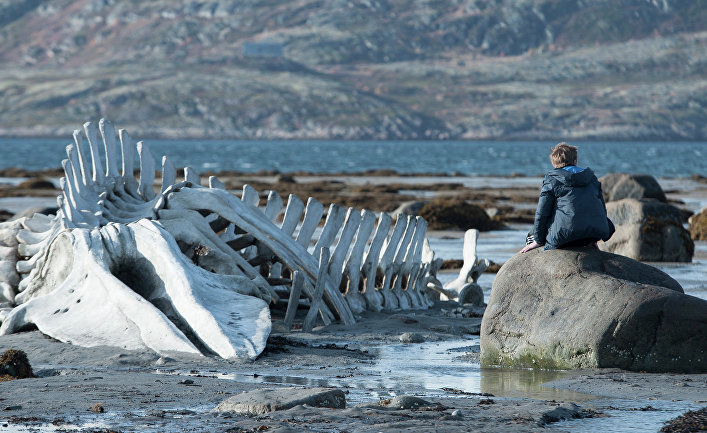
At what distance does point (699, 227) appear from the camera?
21.2m

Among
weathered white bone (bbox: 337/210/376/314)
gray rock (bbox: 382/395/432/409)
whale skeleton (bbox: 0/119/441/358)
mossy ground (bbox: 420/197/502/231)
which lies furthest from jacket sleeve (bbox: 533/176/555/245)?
mossy ground (bbox: 420/197/502/231)

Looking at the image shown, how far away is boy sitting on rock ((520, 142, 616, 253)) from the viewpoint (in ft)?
25.8

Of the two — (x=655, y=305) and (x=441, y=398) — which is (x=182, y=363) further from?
(x=655, y=305)

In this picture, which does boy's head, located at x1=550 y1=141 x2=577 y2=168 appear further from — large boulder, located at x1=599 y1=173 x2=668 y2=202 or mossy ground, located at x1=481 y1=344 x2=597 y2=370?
large boulder, located at x1=599 y1=173 x2=668 y2=202

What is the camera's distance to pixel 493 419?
5645mm

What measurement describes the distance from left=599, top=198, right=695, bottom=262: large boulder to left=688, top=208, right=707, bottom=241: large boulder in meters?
3.47

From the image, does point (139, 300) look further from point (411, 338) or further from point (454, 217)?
point (454, 217)

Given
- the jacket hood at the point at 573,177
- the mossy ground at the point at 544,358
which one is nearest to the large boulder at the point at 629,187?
the jacket hood at the point at 573,177

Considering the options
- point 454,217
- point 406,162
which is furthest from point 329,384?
point 406,162

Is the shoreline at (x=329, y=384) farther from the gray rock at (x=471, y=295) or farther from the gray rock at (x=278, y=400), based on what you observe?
the gray rock at (x=471, y=295)

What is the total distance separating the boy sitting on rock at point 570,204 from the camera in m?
7.88

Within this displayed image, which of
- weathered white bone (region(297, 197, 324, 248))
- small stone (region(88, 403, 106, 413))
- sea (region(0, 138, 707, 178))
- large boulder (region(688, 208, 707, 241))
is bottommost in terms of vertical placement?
small stone (region(88, 403, 106, 413))

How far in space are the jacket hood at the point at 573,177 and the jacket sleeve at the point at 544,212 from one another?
0.29ft

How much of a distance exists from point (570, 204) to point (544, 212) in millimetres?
220
